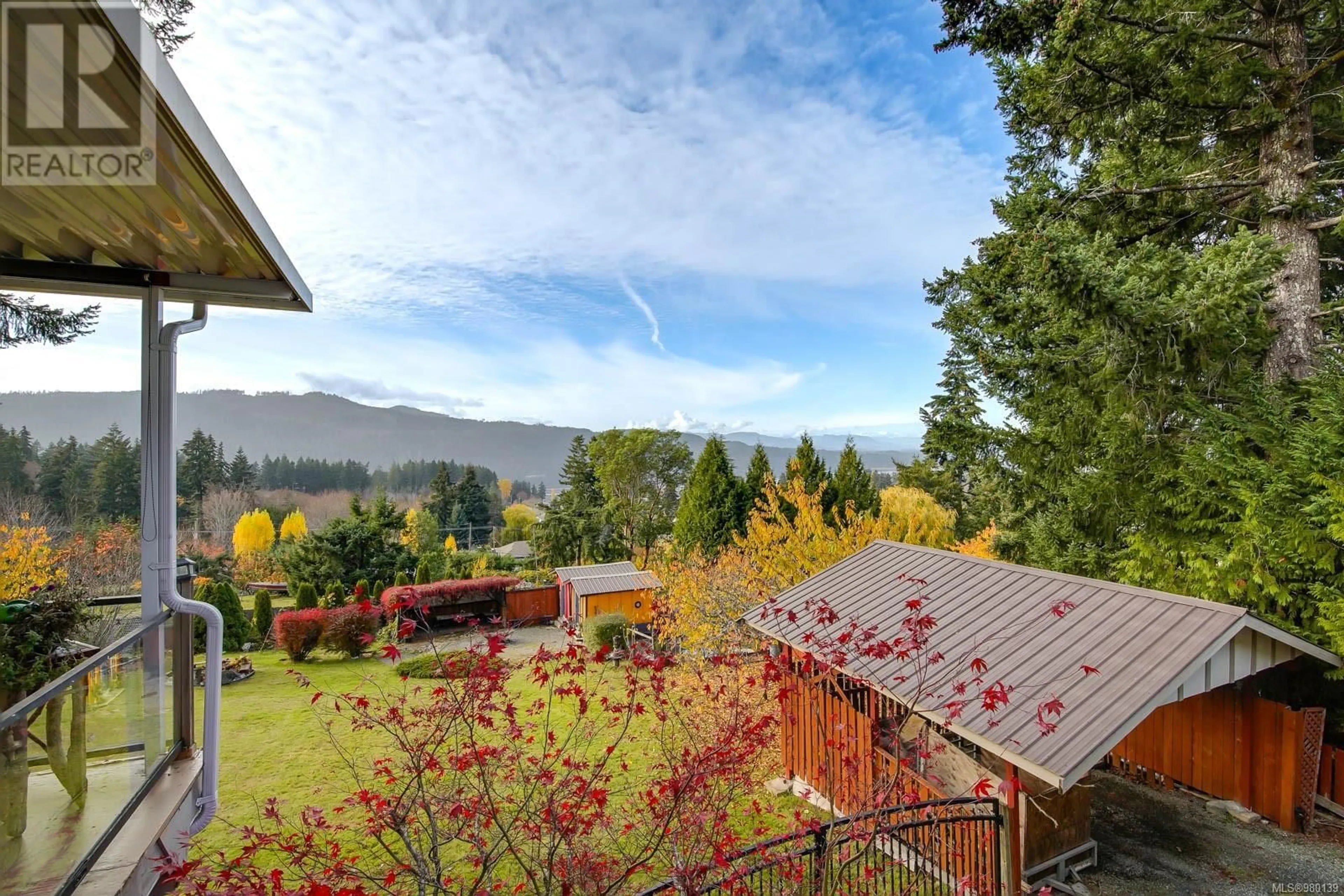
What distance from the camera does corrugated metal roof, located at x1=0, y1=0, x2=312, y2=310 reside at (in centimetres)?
159

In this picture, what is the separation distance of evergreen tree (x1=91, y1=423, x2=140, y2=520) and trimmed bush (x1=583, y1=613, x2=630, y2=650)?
1030 centimetres

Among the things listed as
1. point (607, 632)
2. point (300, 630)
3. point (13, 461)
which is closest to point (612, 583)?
point (607, 632)

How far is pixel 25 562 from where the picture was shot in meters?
5.35

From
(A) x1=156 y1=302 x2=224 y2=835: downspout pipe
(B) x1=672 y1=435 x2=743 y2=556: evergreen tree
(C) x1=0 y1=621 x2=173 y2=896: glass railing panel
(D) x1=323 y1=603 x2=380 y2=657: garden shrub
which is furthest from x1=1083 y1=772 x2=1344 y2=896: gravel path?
(D) x1=323 y1=603 x2=380 y2=657: garden shrub

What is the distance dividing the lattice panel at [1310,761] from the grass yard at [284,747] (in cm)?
480

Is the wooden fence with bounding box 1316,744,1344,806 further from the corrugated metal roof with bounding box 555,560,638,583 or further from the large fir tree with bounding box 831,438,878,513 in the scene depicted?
the corrugated metal roof with bounding box 555,560,638,583

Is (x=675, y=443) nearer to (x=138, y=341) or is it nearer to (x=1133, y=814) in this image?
(x=1133, y=814)

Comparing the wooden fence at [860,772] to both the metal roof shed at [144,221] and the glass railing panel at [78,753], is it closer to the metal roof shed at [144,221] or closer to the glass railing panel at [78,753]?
the glass railing panel at [78,753]

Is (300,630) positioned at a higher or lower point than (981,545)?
lower

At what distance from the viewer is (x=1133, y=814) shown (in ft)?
20.0

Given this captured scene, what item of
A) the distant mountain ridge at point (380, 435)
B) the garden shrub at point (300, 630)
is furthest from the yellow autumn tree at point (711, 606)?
the distant mountain ridge at point (380, 435)

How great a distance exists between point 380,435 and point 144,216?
396ft

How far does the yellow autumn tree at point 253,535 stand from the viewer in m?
25.3

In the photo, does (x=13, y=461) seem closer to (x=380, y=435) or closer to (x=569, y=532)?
(x=569, y=532)
